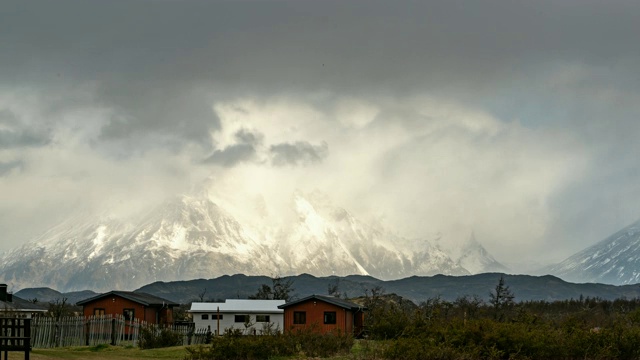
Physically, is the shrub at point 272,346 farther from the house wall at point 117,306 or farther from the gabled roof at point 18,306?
the house wall at point 117,306

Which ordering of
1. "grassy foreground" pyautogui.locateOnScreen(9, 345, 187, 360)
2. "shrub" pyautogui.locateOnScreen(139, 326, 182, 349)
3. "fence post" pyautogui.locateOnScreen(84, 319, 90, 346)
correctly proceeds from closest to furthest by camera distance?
1. "grassy foreground" pyautogui.locateOnScreen(9, 345, 187, 360)
2. "shrub" pyautogui.locateOnScreen(139, 326, 182, 349)
3. "fence post" pyautogui.locateOnScreen(84, 319, 90, 346)

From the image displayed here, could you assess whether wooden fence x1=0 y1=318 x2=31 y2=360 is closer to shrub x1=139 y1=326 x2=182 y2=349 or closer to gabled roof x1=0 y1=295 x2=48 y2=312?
gabled roof x1=0 y1=295 x2=48 y2=312

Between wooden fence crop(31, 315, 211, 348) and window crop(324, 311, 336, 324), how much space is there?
14010 millimetres

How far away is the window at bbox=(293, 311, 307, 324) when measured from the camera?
84181mm

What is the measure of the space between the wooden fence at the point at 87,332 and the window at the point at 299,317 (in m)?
13.2

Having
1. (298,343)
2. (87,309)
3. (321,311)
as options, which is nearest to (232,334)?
(298,343)

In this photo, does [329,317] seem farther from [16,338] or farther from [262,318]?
[16,338]

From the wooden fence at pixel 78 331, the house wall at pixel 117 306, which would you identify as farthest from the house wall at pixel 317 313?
the wooden fence at pixel 78 331

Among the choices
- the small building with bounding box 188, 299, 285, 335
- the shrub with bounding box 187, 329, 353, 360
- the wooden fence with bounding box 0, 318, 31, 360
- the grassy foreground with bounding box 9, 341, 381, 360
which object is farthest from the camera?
the small building with bounding box 188, 299, 285, 335

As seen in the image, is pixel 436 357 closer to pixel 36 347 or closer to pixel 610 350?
pixel 610 350

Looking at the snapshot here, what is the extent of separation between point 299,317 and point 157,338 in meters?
21.7

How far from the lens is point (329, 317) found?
275 feet

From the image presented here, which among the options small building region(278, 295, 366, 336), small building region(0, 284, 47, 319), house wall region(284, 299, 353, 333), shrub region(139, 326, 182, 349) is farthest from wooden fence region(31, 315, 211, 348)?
house wall region(284, 299, 353, 333)

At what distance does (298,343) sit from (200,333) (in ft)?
69.5
